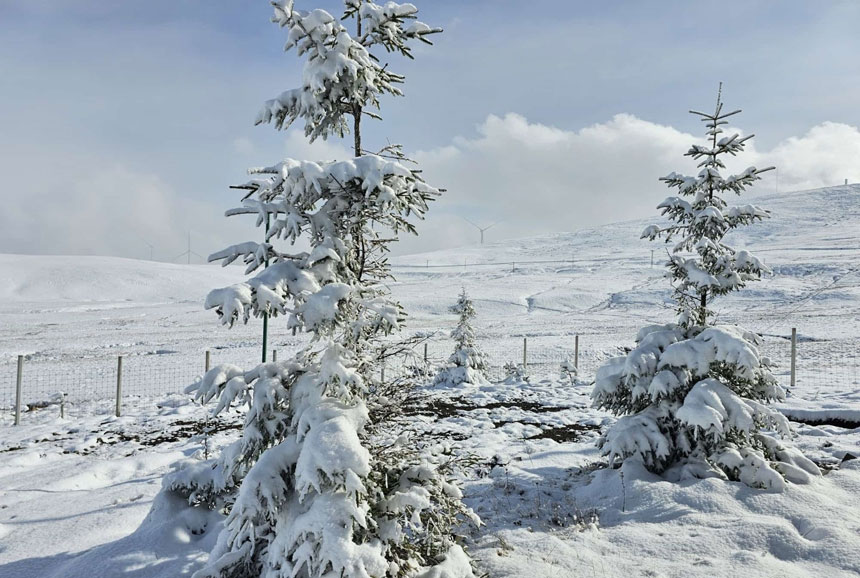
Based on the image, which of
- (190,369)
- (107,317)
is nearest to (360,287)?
(190,369)

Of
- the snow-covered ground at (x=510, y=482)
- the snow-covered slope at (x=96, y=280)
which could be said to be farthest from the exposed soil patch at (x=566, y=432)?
the snow-covered slope at (x=96, y=280)

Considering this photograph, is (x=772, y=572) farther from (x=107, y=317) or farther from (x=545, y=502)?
(x=107, y=317)

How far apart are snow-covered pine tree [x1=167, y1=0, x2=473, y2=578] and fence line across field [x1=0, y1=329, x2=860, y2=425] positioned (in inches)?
263

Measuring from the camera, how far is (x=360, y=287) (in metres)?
4.33

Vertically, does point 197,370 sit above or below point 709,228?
below

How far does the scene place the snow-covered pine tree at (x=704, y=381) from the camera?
6.25 meters

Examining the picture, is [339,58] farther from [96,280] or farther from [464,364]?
[96,280]

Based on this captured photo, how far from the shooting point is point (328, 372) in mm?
4004

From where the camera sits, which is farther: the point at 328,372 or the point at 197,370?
the point at 197,370

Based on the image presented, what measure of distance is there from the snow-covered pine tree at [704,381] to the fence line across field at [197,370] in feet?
18.1

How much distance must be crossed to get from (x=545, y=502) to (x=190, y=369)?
18.9 m

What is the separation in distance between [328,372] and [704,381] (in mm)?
5002

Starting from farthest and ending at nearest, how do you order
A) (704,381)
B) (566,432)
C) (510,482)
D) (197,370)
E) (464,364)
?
(197,370) → (464,364) → (566,432) → (510,482) → (704,381)

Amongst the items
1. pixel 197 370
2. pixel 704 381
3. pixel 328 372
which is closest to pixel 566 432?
pixel 704 381
